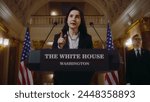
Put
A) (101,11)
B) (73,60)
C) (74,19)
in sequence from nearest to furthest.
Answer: (73,60), (74,19), (101,11)

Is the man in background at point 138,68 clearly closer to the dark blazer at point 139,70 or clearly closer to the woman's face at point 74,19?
the dark blazer at point 139,70

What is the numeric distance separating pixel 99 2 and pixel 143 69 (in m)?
12.1

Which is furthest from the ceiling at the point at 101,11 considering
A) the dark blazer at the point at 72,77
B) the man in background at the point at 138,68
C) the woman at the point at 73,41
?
the dark blazer at the point at 72,77

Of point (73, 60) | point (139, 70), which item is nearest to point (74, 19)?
point (73, 60)

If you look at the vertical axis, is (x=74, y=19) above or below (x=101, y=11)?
below

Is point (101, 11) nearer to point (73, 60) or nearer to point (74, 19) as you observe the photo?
point (74, 19)

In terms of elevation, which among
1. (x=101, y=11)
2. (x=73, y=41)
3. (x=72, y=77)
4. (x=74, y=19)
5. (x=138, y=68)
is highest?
(x=101, y=11)

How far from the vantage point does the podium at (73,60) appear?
232 cm

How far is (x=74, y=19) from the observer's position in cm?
267

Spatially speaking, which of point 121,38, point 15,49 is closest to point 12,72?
point 15,49

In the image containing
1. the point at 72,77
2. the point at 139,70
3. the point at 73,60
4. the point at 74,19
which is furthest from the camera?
the point at 139,70

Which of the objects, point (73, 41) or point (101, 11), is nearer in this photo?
point (73, 41)

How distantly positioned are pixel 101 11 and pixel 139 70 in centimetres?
1239

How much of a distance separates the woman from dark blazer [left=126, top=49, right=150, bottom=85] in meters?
2.33
